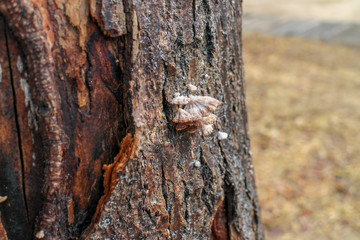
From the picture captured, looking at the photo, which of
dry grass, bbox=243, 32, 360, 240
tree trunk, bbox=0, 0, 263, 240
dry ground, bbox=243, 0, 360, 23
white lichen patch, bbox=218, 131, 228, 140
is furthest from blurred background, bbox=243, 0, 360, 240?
tree trunk, bbox=0, 0, 263, 240

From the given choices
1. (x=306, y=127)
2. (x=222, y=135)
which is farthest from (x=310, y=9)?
(x=222, y=135)

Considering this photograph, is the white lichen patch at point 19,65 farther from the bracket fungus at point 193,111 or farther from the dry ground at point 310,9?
the dry ground at point 310,9

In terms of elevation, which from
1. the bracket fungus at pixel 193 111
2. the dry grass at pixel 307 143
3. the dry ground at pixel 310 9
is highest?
the dry ground at pixel 310 9

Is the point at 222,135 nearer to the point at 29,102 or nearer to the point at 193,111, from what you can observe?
the point at 193,111

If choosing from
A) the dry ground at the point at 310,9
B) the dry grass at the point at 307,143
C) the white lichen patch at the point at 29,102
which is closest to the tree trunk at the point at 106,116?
the white lichen patch at the point at 29,102

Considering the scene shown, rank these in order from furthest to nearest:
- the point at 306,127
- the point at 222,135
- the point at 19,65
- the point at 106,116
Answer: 1. the point at 306,127
2. the point at 222,135
3. the point at 106,116
4. the point at 19,65

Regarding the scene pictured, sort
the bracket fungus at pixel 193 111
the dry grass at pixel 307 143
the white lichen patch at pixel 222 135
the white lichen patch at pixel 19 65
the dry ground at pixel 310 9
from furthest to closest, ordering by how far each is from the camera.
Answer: the dry ground at pixel 310 9, the dry grass at pixel 307 143, the white lichen patch at pixel 222 135, the bracket fungus at pixel 193 111, the white lichen patch at pixel 19 65
